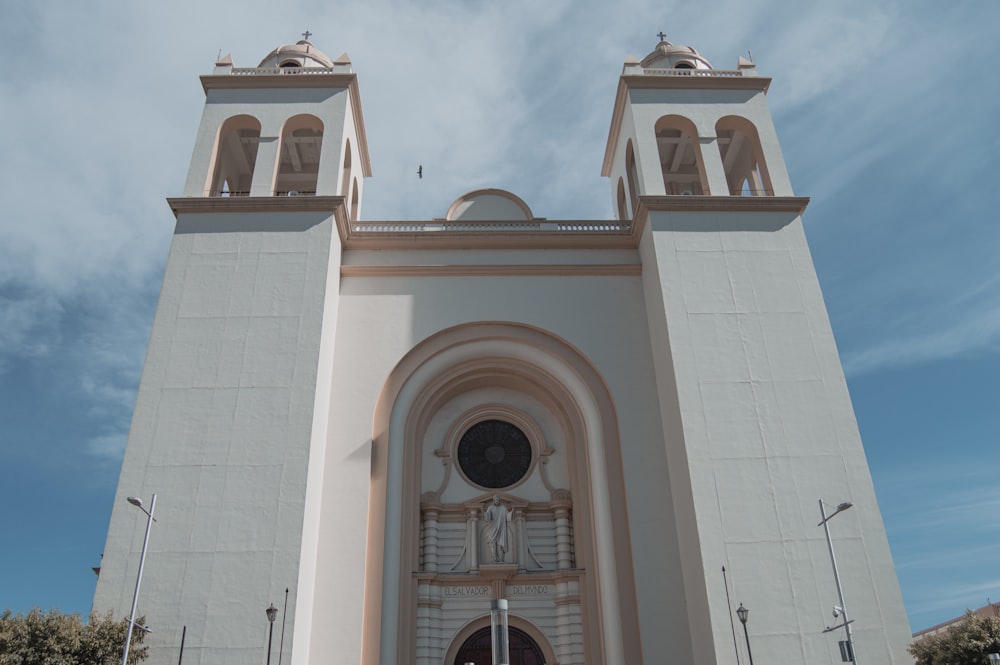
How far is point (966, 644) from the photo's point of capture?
1338 centimetres

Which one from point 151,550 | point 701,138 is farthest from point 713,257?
point 151,550

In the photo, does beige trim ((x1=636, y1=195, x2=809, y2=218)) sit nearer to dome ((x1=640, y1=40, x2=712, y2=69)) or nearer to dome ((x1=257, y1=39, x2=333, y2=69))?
dome ((x1=640, y1=40, x2=712, y2=69))

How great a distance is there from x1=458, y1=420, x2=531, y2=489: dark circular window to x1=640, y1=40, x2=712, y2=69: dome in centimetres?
1292

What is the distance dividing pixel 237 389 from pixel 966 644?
15.4 m

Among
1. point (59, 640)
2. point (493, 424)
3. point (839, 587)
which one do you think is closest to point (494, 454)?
point (493, 424)

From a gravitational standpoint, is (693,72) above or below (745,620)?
above

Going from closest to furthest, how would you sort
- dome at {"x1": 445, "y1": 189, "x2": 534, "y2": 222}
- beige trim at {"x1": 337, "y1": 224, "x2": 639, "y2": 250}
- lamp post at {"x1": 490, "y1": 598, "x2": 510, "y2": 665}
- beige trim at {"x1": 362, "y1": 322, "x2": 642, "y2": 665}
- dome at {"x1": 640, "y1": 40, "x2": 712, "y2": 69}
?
1. lamp post at {"x1": 490, "y1": 598, "x2": 510, "y2": 665}
2. beige trim at {"x1": 362, "y1": 322, "x2": 642, "y2": 665}
3. beige trim at {"x1": 337, "y1": 224, "x2": 639, "y2": 250}
4. dome at {"x1": 445, "y1": 189, "x2": 534, "y2": 222}
5. dome at {"x1": 640, "y1": 40, "x2": 712, "y2": 69}

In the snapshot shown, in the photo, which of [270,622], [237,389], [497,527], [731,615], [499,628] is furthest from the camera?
[497,527]

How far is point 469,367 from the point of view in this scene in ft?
66.7

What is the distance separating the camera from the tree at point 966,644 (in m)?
13.3

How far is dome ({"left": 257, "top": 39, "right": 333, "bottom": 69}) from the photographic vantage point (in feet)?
79.6

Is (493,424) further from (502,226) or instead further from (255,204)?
(255,204)

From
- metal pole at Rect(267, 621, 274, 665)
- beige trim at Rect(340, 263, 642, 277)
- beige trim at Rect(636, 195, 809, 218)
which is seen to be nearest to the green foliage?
metal pole at Rect(267, 621, 274, 665)

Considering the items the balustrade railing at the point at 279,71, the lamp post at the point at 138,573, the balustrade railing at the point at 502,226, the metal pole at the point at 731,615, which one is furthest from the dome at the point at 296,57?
the metal pole at the point at 731,615
